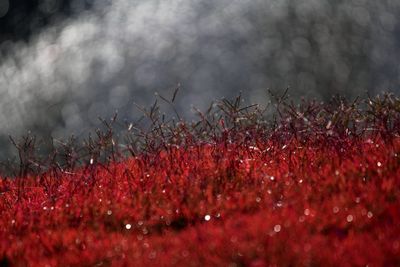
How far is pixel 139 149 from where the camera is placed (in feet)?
21.9

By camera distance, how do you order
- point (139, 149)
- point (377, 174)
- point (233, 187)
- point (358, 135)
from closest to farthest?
point (377, 174)
point (233, 187)
point (358, 135)
point (139, 149)

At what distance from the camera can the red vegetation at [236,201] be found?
396 cm

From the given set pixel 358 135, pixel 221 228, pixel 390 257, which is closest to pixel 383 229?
pixel 390 257

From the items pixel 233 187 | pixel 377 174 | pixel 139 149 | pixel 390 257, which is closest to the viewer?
pixel 390 257

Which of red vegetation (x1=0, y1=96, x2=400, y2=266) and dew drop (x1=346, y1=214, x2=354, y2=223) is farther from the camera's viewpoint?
dew drop (x1=346, y1=214, x2=354, y2=223)

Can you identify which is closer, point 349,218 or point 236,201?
point 349,218

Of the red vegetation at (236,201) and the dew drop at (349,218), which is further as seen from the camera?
the dew drop at (349,218)

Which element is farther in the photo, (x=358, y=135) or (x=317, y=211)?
(x=358, y=135)

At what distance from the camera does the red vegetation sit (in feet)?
13.0

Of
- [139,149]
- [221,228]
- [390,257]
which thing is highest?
[139,149]

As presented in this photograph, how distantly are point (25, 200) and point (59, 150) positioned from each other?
0.81m

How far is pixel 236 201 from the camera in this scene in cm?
521

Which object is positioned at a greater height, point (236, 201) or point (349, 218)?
point (236, 201)

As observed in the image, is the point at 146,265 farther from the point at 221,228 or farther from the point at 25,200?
the point at 25,200
